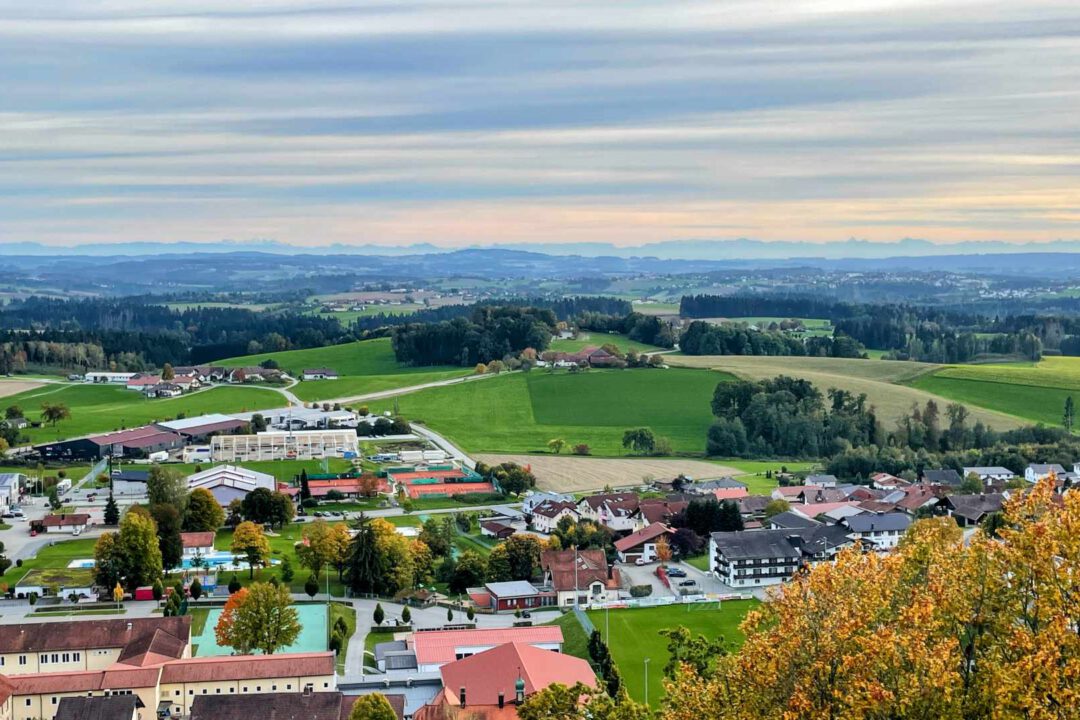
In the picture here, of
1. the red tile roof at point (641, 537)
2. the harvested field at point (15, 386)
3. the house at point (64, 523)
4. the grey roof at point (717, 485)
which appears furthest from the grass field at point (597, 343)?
the house at point (64, 523)

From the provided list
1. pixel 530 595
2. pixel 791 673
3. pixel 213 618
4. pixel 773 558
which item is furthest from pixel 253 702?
pixel 773 558

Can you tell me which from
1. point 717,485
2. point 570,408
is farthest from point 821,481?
point 570,408

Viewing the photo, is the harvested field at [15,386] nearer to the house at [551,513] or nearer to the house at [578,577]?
the house at [551,513]

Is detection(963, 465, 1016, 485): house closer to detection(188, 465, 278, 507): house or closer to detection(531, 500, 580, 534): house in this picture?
detection(531, 500, 580, 534): house

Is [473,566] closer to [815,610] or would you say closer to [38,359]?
[815,610]

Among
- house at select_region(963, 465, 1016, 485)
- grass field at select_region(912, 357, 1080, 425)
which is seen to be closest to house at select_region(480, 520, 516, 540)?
house at select_region(963, 465, 1016, 485)
